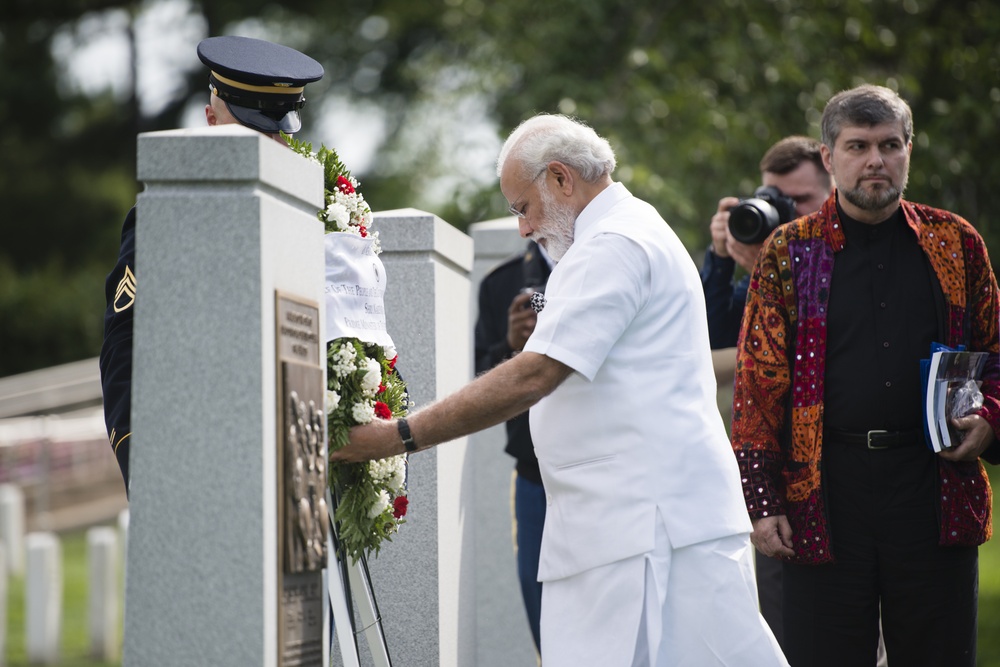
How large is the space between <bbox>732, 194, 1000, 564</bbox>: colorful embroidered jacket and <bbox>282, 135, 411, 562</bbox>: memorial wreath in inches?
44.9

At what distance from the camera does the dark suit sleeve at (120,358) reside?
11.1ft

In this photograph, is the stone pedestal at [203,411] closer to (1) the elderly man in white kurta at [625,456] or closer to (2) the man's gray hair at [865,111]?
(1) the elderly man in white kurta at [625,456]

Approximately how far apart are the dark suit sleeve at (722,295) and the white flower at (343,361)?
1.93 meters

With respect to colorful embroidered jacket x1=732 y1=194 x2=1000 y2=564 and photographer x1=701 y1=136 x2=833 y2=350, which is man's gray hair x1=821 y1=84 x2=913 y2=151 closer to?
colorful embroidered jacket x1=732 y1=194 x2=1000 y2=564

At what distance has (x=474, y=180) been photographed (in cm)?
1079

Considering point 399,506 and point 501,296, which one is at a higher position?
point 501,296

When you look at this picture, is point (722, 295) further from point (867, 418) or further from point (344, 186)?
point (344, 186)

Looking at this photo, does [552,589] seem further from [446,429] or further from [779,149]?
[779,149]

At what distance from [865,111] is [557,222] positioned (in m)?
1.14

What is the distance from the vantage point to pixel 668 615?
3.49 meters

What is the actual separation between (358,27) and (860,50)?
15.8 meters

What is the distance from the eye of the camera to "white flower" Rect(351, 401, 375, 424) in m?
3.65

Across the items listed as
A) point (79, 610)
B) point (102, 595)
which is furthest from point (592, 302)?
point (79, 610)

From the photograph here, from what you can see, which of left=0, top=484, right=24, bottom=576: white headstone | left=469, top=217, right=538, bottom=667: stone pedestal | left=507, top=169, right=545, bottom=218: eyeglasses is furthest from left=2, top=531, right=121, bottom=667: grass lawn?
left=507, top=169, right=545, bottom=218: eyeglasses
